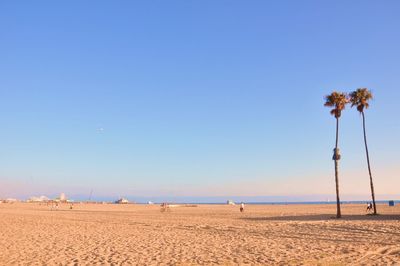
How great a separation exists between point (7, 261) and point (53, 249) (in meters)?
2.66

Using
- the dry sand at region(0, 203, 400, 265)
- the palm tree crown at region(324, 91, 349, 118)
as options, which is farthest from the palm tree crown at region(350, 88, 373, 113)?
the dry sand at region(0, 203, 400, 265)

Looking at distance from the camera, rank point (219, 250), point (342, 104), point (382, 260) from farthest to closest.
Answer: point (342, 104) → point (219, 250) → point (382, 260)

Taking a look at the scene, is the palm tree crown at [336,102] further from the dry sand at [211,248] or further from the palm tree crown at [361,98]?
the dry sand at [211,248]

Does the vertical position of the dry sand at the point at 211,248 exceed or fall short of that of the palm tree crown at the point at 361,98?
it falls short

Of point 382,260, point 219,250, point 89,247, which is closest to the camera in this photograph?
point 382,260

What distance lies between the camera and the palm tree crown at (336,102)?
33875 mm

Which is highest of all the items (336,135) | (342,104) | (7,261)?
(342,104)

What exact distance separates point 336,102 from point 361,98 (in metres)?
3.17

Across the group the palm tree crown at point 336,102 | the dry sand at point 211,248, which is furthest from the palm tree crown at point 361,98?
the dry sand at point 211,248

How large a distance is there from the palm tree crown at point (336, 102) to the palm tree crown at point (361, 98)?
6.04 ft

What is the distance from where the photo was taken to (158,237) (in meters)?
19.1

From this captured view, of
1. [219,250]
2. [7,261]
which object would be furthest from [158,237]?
[7,261]

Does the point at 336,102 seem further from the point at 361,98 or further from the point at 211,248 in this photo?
the point at 211,248

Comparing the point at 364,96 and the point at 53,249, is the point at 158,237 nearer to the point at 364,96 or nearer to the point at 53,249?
the point at 53,249
